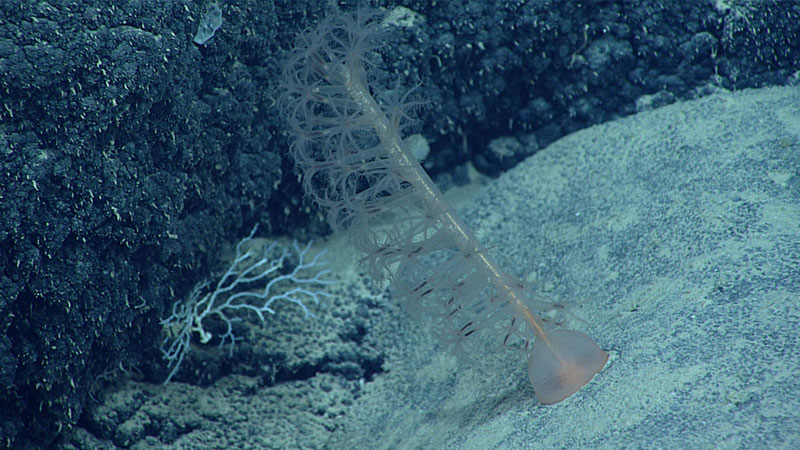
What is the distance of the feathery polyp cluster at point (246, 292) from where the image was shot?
125 inches

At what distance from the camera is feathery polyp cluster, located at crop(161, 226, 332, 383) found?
125 inches

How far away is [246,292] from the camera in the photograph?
11.1 ft

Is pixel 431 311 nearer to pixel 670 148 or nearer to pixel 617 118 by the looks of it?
pixel 670 148

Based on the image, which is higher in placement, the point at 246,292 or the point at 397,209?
the point at 397,209

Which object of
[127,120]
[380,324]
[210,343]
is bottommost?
[380,324]

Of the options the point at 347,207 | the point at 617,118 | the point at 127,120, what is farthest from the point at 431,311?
the point at 617,118

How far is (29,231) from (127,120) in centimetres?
62

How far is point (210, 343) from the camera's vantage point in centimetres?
333

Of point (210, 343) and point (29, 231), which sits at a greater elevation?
point (29, 231)

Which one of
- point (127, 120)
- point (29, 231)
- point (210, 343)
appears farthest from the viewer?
point (210, 343)

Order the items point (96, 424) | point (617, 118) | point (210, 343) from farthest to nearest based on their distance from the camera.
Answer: point (617, 118) → point (210, 343) → point (96, 424)

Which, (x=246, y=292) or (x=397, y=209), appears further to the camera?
(x=246, y=292)

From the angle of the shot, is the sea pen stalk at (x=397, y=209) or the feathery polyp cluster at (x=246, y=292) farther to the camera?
the feathery polyp cluster at (x=246, y=292)

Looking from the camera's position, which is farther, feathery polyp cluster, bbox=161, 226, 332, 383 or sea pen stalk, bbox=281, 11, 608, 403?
feathery polyp cluster, bbox=161, 226, 332, 383
